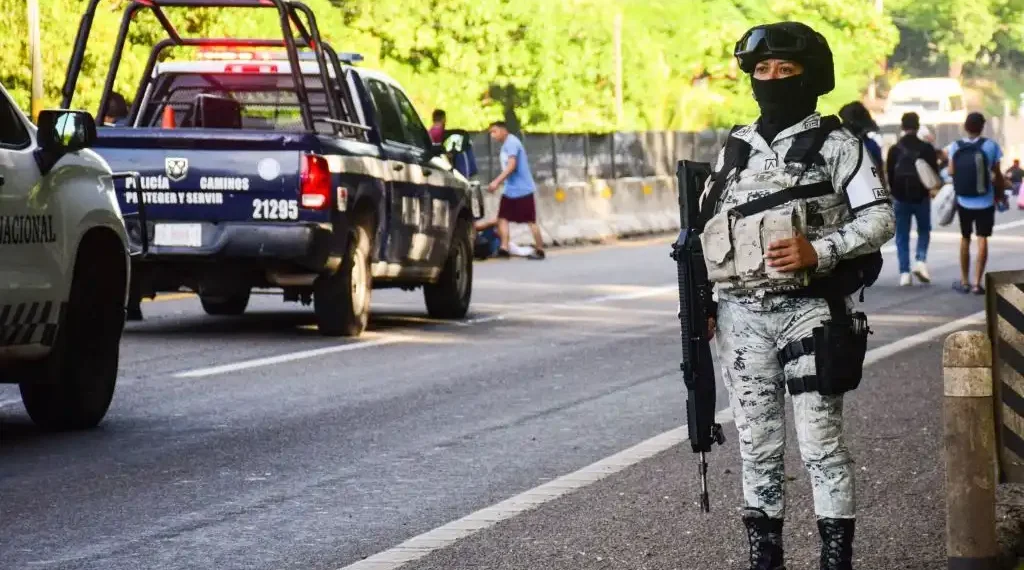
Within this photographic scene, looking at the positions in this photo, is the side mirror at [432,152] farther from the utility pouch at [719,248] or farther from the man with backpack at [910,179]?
the utility pouch at [719,248]

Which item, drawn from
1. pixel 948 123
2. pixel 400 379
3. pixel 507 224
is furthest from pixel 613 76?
pixel 400 379

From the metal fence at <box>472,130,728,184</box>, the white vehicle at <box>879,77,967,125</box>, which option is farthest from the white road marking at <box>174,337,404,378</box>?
the white vehicle at <box>879,77,967,125</box>

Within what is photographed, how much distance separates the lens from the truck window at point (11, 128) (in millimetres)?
10039

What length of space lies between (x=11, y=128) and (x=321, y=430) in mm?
2029

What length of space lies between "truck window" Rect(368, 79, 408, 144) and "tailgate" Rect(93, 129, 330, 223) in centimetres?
187

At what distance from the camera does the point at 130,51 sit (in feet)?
123

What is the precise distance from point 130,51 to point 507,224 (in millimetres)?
11529

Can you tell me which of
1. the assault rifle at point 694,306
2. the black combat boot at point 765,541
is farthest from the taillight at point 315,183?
the black combat boot at point 765,541

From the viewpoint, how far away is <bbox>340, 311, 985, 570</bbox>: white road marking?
24.1ft

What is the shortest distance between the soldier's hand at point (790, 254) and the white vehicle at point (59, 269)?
4.37 meters

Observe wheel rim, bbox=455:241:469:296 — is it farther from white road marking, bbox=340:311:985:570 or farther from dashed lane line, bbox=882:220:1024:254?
dashed lane line, bbox=882:220:1024:254

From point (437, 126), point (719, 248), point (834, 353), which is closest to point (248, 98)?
point (437, 126)

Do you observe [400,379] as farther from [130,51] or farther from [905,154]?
[130,51]

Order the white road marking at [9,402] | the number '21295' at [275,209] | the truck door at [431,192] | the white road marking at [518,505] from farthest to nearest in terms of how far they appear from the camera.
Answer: the truck door at [431,192]
the number '21295' at [275,209]
the white road marking at [9,402]
the white road marking at [518,505]
